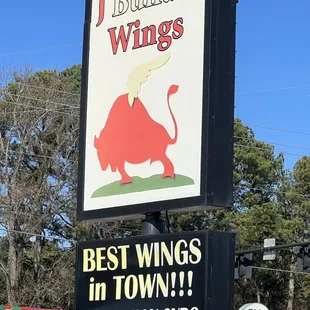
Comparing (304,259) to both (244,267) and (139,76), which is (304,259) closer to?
(244,267)

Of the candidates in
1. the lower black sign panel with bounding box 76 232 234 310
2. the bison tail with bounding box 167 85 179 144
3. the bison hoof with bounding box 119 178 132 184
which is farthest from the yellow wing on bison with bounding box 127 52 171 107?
the lower black sign panel with bounding box 76 232 234 310

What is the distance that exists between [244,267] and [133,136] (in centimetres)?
2077

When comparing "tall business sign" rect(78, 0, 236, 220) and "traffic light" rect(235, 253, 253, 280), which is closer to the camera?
"tall business sign" rect(78, 0, 236, 220)

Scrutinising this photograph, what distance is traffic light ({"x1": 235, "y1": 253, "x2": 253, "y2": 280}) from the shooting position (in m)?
27.3

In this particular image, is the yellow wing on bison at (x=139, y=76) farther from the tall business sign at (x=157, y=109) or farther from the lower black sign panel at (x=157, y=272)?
the lower black sign panel at (x=157, y=272)

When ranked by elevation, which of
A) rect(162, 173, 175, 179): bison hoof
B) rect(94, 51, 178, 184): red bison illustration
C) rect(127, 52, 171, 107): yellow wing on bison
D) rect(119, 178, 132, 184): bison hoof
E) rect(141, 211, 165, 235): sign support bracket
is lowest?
rect(141, 211, 165, 235): sign support bracket

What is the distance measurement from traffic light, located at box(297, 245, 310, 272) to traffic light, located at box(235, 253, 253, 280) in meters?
1.67

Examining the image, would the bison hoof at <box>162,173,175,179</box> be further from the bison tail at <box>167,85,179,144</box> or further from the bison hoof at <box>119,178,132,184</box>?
the bison hoof at <box>119,178,132,184</box>

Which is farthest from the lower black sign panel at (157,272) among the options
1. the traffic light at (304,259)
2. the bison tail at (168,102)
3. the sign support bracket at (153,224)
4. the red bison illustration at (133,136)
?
the traffic light at (304,259)

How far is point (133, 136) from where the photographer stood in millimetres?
7688

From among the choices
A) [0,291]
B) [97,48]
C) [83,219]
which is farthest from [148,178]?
[0,291]

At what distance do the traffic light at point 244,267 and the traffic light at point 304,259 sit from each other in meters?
1.67

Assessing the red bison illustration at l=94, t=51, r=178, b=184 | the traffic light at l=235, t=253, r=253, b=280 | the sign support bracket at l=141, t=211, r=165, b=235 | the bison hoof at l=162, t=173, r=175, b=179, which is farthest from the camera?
the traffic light at l=235, t=253, r=253, b=280

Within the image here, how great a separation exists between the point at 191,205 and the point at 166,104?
3.31 feet
